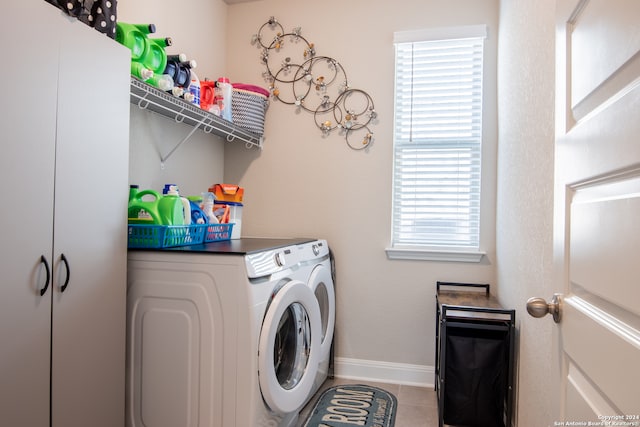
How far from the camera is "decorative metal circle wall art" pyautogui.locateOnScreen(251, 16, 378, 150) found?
2.78m

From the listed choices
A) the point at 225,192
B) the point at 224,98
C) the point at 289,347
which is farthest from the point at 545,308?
the point at 224,98

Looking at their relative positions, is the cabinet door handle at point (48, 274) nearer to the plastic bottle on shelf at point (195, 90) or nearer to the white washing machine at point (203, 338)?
the white washing machine at point (203, 338)

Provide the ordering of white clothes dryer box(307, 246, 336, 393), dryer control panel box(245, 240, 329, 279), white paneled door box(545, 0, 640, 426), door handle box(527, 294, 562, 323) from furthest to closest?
white clothes dryer box(307, 246, 336, 393) < dryer control panel box(245, 240, 329, 279) < door handle box(527, 294, 562, 323) < white paneled door box(545, 0, 640, 426)

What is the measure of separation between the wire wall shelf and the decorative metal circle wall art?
0.41 meters

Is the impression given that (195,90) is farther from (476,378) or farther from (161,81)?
(476,378)

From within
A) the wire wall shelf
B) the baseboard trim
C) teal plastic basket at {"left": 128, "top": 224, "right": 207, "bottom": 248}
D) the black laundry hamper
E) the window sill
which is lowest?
the baseboard trim

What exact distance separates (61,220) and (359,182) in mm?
1818

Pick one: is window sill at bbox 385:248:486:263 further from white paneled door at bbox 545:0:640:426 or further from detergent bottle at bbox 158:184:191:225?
white paneled door at bbox 545:0:640:426

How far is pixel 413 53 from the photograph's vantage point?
8.86 ft

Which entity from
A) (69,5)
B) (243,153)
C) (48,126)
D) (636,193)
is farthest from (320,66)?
(636,193)

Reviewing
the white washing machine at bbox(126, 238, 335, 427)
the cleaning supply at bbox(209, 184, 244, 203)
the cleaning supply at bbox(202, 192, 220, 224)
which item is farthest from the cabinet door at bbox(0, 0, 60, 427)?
the cleaning supply at bbox(209, 184, 244, 203)

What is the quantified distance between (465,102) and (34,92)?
2.24 metres

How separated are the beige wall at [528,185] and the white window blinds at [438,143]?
252 mm

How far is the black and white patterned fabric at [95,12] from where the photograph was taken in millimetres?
1337
